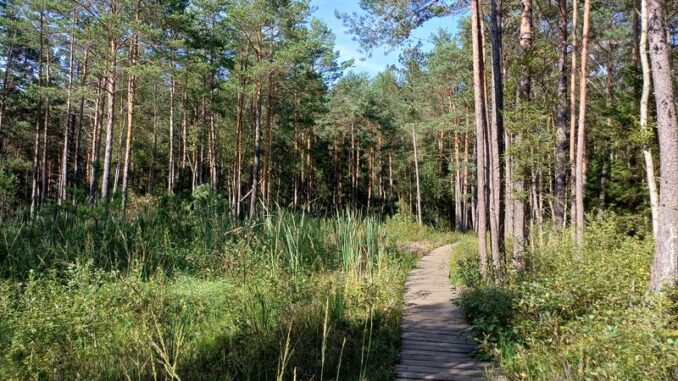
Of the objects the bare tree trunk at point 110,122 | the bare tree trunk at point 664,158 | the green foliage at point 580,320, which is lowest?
the green foliage at point 580,320

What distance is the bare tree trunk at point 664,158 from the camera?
13.9 feet

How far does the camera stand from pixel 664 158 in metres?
4.59

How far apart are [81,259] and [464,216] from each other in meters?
26.9

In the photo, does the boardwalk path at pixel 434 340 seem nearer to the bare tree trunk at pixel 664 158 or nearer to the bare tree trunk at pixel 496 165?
the bare tree trunk at pixel 496 165

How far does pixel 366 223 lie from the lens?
273 inches

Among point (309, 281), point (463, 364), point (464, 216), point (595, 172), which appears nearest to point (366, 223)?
point (309, 281)

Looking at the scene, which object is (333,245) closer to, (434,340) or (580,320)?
(434,340)

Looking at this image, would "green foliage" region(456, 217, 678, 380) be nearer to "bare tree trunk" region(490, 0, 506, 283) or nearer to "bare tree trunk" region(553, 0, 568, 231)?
"bare tree trunk" region(490, 0, 506, 283)

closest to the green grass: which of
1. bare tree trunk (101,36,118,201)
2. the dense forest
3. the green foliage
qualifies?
the dense forest

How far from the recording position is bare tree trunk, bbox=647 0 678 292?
4.25 m

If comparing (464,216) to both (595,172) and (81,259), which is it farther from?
(81,259)

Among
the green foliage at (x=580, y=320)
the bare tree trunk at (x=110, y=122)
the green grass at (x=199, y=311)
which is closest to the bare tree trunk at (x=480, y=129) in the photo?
the green foliage at (x=580, y=320)

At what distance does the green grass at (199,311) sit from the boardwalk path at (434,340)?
0.21 meters

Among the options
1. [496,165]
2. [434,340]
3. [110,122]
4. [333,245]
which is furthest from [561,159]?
[110,122]
